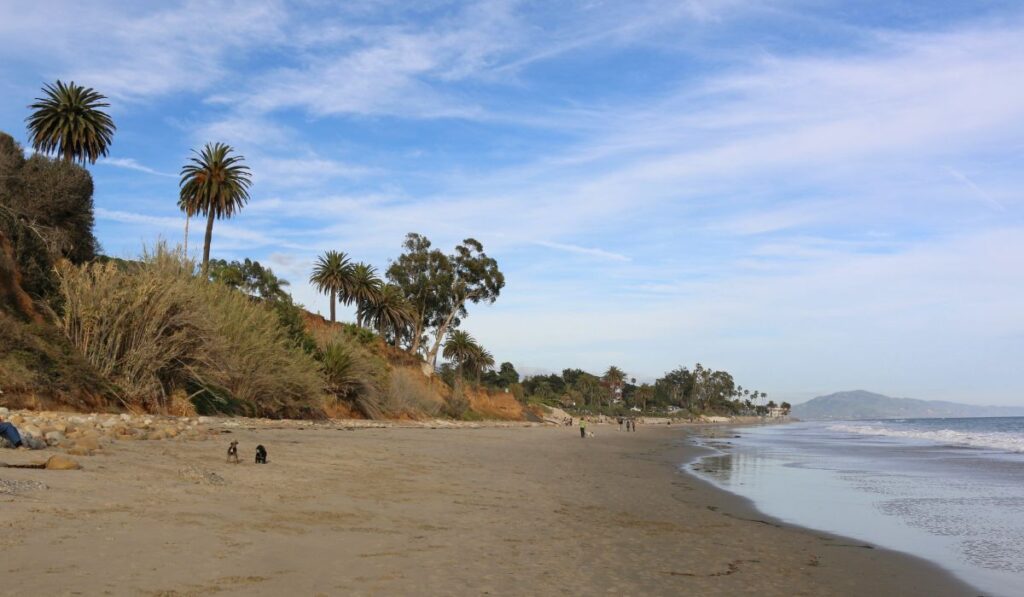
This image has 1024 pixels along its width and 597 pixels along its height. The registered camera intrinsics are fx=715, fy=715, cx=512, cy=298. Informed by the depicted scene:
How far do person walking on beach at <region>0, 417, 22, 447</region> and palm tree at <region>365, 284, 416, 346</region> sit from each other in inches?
2265

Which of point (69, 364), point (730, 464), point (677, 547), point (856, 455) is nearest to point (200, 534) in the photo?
point (677, 547)

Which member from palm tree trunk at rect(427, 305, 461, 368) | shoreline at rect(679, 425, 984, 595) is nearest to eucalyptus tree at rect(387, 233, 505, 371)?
palm tree trunk at rect(427, 305, 461, 368)

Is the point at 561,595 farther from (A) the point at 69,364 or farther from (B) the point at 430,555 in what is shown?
(A) the point at 69,364

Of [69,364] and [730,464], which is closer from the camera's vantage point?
[69,364]

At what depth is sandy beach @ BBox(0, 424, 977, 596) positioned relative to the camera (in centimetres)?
639

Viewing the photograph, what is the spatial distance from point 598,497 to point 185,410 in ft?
52.7

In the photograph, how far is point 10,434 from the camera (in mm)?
10844

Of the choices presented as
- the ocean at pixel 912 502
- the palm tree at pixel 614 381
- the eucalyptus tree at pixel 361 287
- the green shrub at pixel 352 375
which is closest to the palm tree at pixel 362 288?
the eucalyptus tree at pixel 361 287

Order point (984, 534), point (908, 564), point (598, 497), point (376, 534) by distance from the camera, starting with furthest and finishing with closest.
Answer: point (598, 497)
point (984, 534)
point (908, 564)
point (376, 534)

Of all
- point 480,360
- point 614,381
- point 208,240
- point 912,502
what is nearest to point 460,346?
point 480,360

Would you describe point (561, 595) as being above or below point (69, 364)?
below

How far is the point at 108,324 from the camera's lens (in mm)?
23891

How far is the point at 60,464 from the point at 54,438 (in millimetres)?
2682

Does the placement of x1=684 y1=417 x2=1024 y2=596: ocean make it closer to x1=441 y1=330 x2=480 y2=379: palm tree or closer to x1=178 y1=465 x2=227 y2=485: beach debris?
x1=178 y1=465 x2=227 y2=485: beach debris
